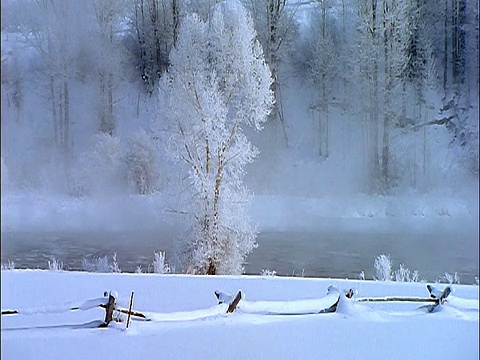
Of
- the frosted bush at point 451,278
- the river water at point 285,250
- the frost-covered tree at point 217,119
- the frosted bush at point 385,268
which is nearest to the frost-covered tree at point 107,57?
the frost-covered tree at point 217,119

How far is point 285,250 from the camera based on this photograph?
7.63ft

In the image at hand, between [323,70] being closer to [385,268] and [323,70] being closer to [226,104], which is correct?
[226,104]

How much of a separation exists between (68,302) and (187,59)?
0.98 m

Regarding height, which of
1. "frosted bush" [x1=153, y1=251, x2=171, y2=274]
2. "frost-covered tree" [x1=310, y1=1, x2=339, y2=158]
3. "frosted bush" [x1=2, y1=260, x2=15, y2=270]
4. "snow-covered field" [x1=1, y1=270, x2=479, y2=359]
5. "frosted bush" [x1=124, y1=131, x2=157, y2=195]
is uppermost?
"frost-covered tree" [x1=310, y1=1, x2=339, y2=158]

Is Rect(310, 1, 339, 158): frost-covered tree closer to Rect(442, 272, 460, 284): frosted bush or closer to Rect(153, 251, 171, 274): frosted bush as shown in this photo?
Rect(442, 272, 460, 284): frosted bush

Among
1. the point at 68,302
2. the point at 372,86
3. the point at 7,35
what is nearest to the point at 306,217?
the point at 372,86

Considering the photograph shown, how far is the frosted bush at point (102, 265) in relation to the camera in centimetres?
235

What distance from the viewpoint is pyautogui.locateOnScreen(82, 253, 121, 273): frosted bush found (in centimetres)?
235

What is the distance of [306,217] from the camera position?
2.33m

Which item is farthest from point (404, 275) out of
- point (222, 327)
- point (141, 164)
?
point (141, 164)

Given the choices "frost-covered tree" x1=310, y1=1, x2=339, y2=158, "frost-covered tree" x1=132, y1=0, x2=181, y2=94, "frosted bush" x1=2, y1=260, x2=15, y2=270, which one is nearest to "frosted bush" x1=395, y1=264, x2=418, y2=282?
"frost-covered tree" x1=310, y1=1, x2=339, y2=158

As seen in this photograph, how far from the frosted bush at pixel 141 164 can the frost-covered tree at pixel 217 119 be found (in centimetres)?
8

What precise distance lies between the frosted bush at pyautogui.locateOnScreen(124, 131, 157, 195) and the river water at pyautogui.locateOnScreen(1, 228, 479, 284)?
0.57 feet

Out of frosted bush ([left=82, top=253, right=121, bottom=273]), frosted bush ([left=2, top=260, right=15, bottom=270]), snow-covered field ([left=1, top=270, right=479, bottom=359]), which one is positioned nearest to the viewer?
snow-covered field ([left=1, top=270, right=479, bottom=359])
